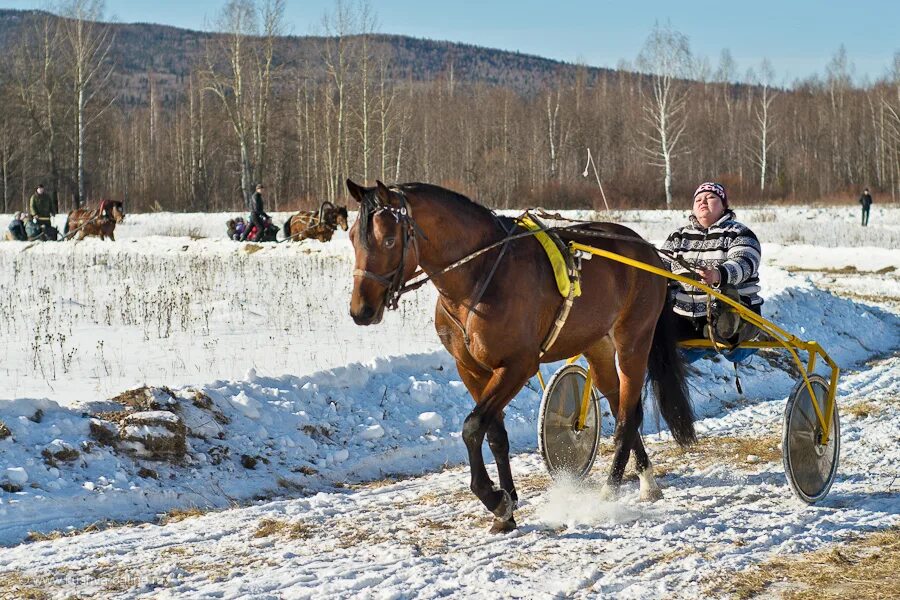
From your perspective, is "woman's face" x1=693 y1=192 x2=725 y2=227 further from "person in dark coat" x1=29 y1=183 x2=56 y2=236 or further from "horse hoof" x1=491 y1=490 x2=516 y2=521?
"person in dark coat" x1=29 y1=183 x2=56 y2=236

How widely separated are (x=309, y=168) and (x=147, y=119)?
26696mm

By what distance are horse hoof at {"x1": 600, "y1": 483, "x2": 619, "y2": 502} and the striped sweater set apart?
1589 mm

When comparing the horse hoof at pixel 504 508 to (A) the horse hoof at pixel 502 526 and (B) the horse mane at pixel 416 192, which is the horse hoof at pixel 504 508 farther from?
(B) the horse mane at pixel 416 192

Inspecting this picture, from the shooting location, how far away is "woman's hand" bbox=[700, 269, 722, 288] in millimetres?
6621

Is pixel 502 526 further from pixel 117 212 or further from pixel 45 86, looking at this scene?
pixel 45 86

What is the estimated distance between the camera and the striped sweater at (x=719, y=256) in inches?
270

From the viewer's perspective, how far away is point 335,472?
7344 mm

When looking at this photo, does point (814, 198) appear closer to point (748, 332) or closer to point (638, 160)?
point (638, 160)

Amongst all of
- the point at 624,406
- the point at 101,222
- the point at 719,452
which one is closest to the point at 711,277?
the point at 624,406

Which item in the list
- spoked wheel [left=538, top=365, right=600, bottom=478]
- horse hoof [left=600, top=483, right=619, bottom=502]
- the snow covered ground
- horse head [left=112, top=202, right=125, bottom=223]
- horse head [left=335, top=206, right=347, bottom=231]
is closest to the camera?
the snow covered ground

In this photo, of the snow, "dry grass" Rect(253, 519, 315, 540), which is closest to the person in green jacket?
the snow

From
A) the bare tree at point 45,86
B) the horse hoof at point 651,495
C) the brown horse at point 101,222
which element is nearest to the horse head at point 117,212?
the brown horse at point 101,222

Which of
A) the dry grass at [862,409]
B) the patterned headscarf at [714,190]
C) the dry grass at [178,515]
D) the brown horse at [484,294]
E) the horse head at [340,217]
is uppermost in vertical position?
the horse head at [340,217]

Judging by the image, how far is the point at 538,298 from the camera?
550 cm
